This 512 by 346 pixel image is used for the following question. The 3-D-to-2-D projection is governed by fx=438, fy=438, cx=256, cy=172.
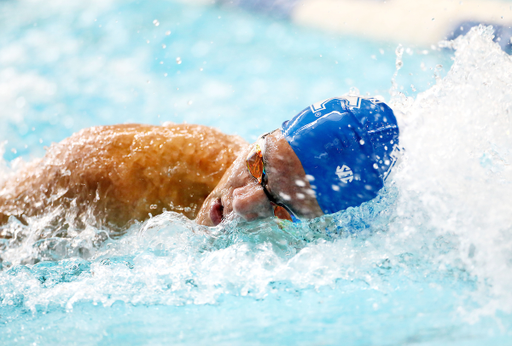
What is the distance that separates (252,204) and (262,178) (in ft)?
0.33

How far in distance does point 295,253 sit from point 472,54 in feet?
3.10

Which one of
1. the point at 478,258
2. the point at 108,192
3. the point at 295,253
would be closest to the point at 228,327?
the point at 295,253

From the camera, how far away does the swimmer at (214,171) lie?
1458mm

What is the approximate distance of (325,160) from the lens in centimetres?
145

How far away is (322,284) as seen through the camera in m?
1.22

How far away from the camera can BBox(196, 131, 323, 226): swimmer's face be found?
1500mm

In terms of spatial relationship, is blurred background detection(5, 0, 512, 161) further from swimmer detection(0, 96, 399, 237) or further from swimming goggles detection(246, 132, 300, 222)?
swimming goggles detection(246, 132, 300, 222)

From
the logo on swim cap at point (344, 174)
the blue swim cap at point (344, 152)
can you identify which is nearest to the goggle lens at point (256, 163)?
the blue swim cap at point (344, 152)

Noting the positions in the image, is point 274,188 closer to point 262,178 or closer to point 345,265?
point 262,178

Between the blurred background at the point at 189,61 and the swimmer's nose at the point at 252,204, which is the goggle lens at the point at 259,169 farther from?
the blurred background at the point at 189,61

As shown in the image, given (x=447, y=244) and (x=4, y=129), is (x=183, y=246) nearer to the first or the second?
(x=447, y=244)

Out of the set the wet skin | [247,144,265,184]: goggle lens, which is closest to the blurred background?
the wet skin

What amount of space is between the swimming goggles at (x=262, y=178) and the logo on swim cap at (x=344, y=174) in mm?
221

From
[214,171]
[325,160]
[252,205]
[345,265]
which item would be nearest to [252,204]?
[252,205]
